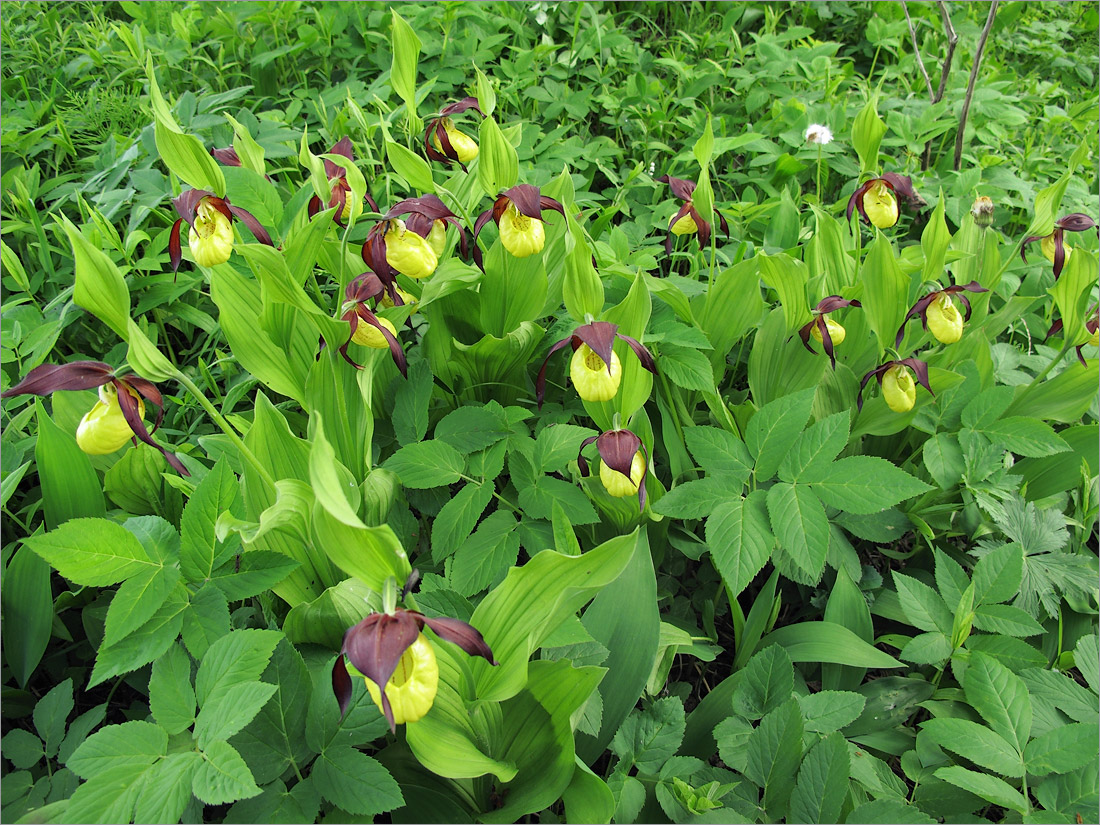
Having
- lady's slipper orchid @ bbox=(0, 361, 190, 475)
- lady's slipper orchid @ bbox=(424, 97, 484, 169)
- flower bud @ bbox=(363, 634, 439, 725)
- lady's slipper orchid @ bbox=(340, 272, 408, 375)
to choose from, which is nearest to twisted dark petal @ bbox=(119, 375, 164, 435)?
lady's slipper orchid @ bbox=(0, 361, 190, 475)

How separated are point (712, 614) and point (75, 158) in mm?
2578

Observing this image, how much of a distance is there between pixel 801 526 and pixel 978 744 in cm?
39

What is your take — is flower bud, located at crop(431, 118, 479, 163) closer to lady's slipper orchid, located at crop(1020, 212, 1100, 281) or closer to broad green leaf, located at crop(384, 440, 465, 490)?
broad green leaf, located at crop(384, 440, 465, 490)

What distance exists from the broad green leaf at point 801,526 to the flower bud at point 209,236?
990 mm

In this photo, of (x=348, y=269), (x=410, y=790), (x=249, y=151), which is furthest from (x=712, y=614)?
(x=249, y=151)

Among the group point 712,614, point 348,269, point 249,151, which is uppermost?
point 249,151

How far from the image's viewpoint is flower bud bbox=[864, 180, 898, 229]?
1.51 metres

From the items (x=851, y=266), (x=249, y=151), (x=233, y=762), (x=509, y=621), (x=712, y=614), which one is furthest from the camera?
(x=851, y=266)

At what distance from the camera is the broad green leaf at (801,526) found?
104 cm

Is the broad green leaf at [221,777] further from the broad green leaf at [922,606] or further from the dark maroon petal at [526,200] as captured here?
the broad green leaf at [922,606]

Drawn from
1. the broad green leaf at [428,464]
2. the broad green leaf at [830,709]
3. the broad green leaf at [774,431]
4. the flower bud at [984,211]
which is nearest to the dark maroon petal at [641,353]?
the broad green leaf at [774,431]

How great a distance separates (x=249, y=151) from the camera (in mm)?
1444

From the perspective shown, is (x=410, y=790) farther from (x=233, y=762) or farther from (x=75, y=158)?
(x=75, y=158)

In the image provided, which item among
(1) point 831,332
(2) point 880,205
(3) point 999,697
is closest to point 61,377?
(1) point 831,332
